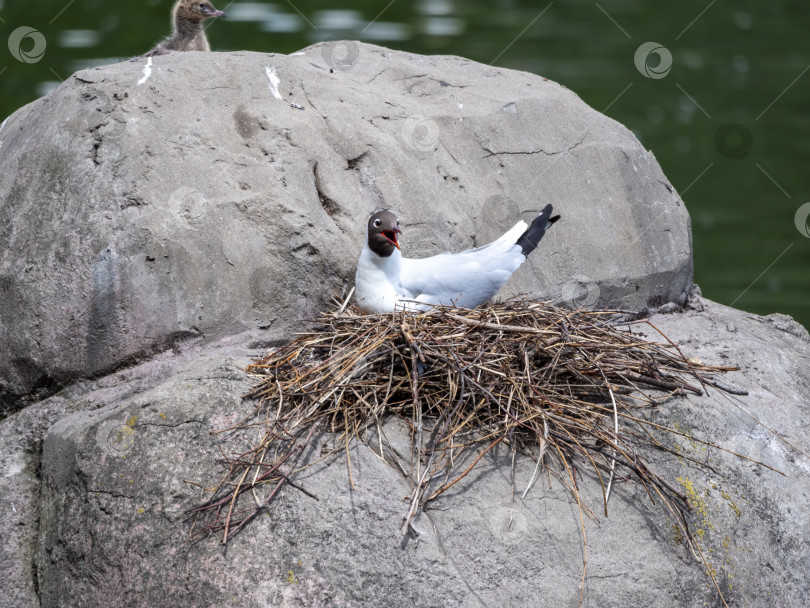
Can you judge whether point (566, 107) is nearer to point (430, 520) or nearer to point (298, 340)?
point (298, 340)

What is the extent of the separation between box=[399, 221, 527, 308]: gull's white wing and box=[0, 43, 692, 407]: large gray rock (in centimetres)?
29

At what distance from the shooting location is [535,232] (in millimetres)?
4750

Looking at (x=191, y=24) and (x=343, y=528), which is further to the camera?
(x=191, y=24)

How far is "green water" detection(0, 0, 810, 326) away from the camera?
39.4 feet

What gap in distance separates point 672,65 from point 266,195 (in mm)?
10088

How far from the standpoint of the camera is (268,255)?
446cm

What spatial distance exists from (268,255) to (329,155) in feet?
2.03
